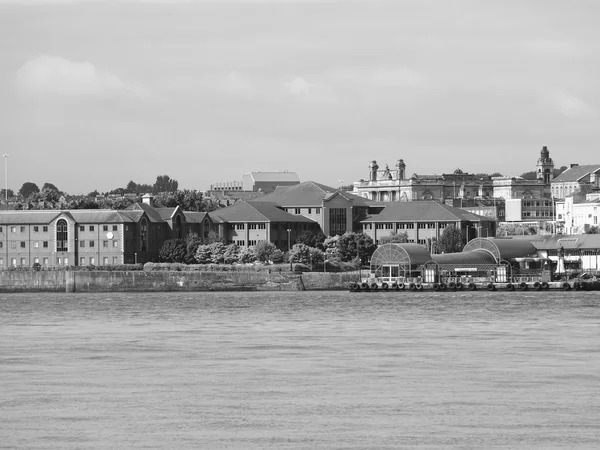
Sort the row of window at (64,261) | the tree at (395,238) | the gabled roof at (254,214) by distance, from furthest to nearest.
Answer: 1. the tree at (395,238)
2. the gabled roof at (254,214)
3. the row of window at (64,261)

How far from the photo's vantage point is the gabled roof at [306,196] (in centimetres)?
14512

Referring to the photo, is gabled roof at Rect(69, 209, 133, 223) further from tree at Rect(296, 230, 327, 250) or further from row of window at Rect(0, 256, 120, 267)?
tree at Rect(296, 230, 327, 250)

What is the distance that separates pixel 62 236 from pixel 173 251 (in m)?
9.64

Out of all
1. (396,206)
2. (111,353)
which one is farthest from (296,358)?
(396,206)

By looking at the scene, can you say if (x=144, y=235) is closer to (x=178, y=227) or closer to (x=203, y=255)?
(x=178, y=227)

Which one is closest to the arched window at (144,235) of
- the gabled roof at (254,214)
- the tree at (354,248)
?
the gabled roof at (254,214)

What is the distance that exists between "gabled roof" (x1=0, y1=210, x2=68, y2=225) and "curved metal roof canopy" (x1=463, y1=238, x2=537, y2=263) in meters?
36.3

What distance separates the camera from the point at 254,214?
137 meters

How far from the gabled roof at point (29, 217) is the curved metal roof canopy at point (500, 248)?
1428 inches

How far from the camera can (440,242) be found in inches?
5354

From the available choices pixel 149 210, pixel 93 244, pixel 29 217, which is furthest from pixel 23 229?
pixel 149 210

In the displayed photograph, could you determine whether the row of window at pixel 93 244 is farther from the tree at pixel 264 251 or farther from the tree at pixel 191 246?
the tree at pixel 264 251

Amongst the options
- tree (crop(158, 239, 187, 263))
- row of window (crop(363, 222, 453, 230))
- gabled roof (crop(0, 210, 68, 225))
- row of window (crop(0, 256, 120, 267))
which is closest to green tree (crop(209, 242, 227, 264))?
tree (crop(158, 239, 187, 263))

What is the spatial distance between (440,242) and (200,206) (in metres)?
32.6
